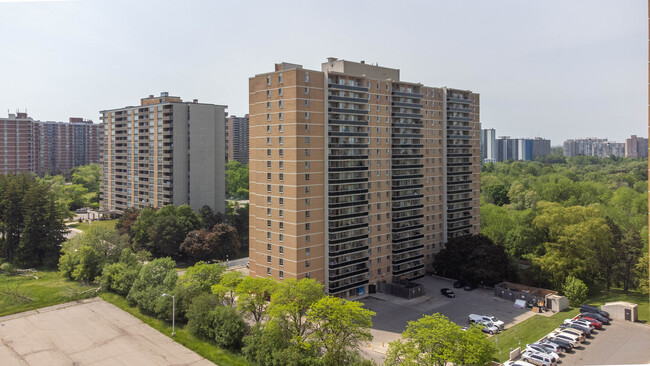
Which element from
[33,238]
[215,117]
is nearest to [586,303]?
[215,117]

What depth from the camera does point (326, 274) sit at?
38156 millimetres

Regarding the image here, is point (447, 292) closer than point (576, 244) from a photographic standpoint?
No

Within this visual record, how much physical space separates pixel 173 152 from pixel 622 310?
2102 inches

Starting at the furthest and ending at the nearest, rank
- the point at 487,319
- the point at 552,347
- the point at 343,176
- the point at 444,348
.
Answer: the point at 343,176
the point at 487,319
the point at 552,347
the point at 444,348

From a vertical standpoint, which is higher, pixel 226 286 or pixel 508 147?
pixel 508 147

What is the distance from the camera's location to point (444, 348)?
22266 mm

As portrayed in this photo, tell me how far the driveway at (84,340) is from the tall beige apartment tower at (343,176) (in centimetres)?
1059

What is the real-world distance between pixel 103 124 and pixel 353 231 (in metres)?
54.2

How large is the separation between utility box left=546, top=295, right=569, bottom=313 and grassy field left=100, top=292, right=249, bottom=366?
25.9m

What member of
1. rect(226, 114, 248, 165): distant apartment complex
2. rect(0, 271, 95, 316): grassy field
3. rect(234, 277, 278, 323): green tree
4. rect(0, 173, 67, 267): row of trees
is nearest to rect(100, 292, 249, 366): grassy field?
rect(234, 277, 278, 323): green tree

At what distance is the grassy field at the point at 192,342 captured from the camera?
28195 mm

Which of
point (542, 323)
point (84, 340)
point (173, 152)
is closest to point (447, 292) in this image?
point (542, 323)

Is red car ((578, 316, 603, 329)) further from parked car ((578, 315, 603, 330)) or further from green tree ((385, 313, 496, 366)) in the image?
green tree ((385, 313, 496, 366))

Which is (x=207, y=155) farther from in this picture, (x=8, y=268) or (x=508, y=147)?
(x=508, y=147)
